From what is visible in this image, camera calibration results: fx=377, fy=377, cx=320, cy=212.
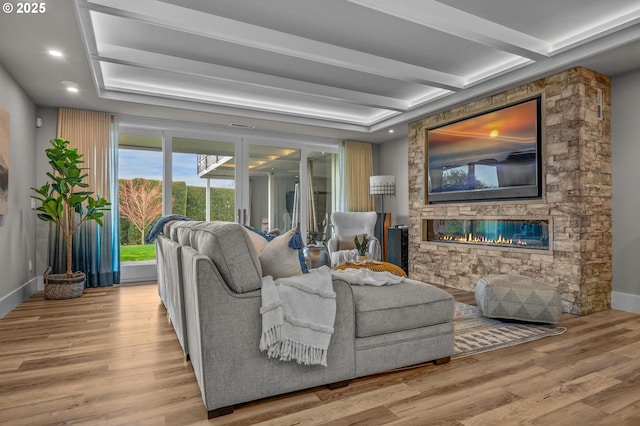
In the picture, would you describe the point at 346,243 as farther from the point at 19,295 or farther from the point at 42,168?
the point at 42,168

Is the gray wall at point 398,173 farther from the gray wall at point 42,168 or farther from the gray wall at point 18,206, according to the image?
the gray wall at point 18,206

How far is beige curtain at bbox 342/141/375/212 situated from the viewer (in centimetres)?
707

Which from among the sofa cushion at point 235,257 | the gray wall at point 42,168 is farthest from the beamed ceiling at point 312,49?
the sofa cushion at point 235,257

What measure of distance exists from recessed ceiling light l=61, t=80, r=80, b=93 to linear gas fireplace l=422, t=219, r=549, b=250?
15.7 feet

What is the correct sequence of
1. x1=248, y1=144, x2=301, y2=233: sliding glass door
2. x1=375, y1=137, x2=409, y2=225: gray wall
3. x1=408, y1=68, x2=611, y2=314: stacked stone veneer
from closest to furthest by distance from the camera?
x1=408, y1=68, x2=611, y2=314: stacked stone veneer → x1=248, y1=144, x2=301, y2=233: sliding glass door → x1=375, y1=137, x2=409, y2=225: gray wall

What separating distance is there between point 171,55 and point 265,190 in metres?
2.92

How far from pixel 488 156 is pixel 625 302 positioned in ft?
6.78

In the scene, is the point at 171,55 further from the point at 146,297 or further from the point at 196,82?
the point at 146,297

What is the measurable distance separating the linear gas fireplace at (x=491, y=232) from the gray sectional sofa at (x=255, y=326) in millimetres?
2396

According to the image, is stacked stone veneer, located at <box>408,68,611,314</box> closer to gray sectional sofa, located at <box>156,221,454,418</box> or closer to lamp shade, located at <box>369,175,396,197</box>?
gray sectional sofa, located at <box>156,221,454,418</box>

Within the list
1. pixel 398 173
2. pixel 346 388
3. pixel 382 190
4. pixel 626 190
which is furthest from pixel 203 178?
pixel 626 190

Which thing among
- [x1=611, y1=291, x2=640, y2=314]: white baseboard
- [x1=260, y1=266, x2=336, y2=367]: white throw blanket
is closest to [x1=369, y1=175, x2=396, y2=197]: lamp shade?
[x1=611, y1=291, x2=640, y2=314]: white baseboard

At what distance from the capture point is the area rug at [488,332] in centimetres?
272

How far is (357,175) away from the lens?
23.6ft
